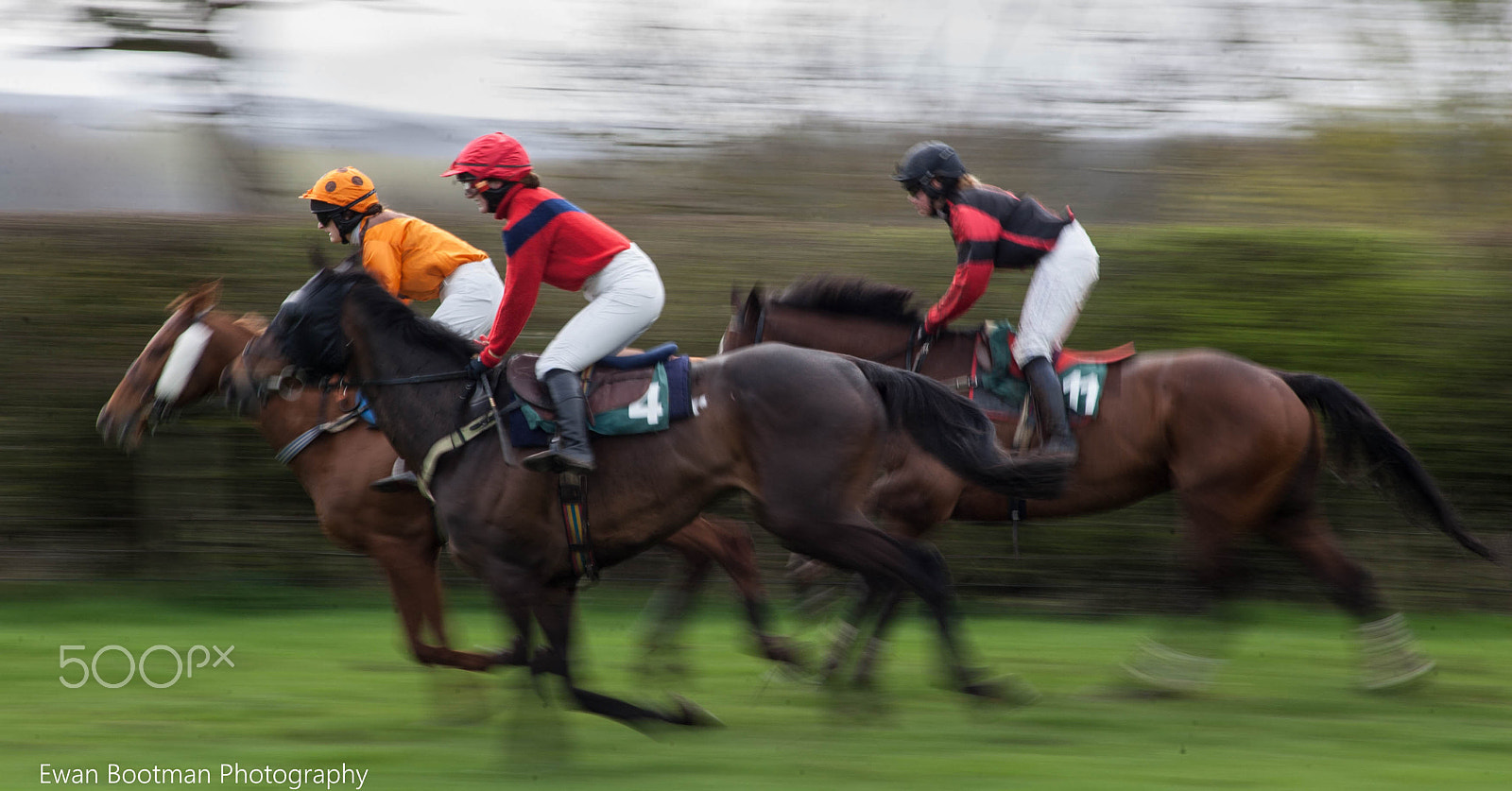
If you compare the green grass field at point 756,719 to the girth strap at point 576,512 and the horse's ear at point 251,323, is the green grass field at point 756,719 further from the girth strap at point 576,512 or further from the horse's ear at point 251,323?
the horse's ear at point 251,323

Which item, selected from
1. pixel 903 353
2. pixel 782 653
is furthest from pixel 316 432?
pixel 903 353

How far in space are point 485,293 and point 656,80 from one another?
405cm

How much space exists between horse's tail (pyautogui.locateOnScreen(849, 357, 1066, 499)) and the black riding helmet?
1343mm

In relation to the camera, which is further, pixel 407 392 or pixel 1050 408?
pixel 1050 408

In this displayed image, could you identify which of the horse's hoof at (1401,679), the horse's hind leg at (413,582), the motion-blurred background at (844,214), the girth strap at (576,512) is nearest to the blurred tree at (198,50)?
the motion-blurred background at (844,214)

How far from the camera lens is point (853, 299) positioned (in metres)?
5.66

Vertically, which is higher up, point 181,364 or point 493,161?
point 493,161

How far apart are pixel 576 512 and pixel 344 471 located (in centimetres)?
132

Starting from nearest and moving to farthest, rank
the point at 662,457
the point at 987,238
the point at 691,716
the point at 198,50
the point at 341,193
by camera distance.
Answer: the point at 662,457
the point at 691,716
the point at 341,193
the point at 987,238
the point at 198,50

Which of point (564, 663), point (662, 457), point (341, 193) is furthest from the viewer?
point (341, 193)

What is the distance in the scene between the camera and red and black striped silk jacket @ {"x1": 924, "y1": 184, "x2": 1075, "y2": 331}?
5367mm

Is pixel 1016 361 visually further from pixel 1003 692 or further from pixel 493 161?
pixel 493 161

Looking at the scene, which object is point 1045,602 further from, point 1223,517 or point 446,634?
point 446,634

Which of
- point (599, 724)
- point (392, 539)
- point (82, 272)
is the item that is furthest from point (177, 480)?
point (599, 724)
